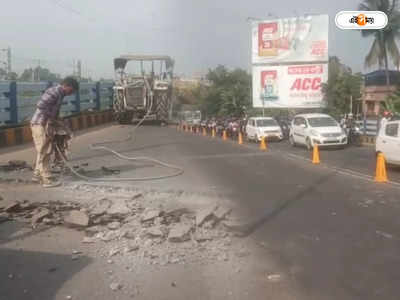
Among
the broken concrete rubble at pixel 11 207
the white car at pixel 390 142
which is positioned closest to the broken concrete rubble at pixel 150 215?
the broken concrete rubble at pixel 11 207

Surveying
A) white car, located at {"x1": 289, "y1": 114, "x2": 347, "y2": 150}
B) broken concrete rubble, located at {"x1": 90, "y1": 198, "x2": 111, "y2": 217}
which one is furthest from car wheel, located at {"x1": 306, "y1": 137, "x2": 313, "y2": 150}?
broken concrete rubble, located at {"x1": 90, "y1": 198, "x2": 111, "y2": 217}

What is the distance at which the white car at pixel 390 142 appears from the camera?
14.1 meters

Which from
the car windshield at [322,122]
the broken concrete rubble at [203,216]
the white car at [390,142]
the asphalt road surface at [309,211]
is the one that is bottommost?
the asphalt road surface at [309,211]

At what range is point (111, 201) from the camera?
7809 mm

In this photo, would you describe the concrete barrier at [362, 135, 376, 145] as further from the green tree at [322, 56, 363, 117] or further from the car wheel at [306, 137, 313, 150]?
the green tree at [322, 56, 363, 117]

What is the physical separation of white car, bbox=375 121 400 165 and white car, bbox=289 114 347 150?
21.5ft

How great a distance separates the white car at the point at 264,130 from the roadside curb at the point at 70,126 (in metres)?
9.87

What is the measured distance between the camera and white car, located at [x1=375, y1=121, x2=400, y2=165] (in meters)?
14.1

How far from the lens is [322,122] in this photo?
23422 mm

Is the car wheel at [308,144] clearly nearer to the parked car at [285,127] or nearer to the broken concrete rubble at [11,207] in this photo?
the parked car at [285,127]

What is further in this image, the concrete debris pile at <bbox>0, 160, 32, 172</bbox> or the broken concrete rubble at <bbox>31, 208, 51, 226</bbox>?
the concrete debris pile at <bbox>0, 160, 32, 172</bbox>

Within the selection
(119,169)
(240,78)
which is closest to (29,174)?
(119,169)

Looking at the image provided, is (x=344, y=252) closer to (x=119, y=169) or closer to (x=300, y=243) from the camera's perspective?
(x=300, y=243)

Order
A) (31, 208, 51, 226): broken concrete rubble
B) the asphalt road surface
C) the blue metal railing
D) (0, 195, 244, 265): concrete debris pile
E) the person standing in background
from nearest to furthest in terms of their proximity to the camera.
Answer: the asphalt road surface < (0, 195, 244, 265): concrete debris pile < (31, 208, 51, 226): broken concrete rubble < the person standing in background < the blue metal railing
